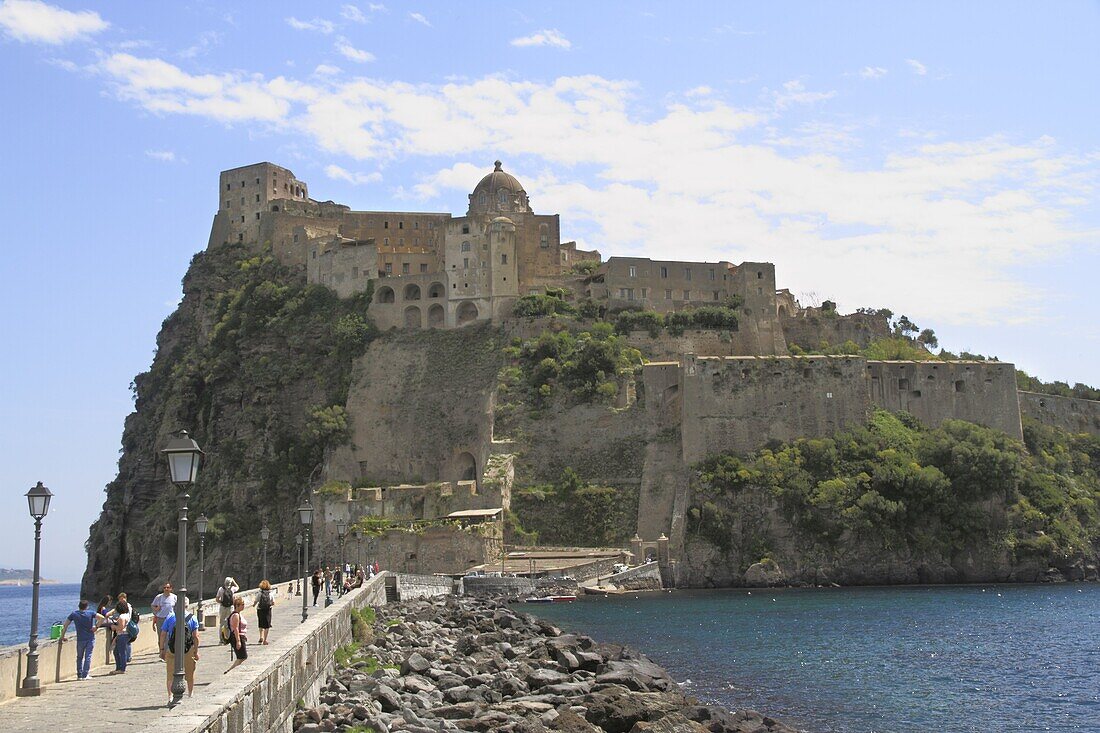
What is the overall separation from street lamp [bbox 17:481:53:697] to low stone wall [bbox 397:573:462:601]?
27851 mm

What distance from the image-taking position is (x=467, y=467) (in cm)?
6531

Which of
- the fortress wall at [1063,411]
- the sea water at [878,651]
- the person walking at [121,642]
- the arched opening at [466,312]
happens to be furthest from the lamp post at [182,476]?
the fortress wall at [1063,411]

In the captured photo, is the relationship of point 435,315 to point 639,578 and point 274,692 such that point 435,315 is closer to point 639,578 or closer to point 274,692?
point 639,578

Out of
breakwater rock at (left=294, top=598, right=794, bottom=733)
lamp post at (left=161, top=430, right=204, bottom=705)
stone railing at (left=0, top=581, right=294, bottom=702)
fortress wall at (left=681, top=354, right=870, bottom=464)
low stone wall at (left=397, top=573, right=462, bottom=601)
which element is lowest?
breakwater rock at (left=294, top=598, right=794, bottom=733)

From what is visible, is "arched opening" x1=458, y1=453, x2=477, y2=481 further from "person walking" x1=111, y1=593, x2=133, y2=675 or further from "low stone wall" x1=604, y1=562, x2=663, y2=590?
"person walking" x1=111, y1=593, x2=133, y2=675

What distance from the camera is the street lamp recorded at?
50.1 ft

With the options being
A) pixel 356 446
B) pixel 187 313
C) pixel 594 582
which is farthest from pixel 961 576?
pixel 187 313

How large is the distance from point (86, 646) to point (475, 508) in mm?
40670

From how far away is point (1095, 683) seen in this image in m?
27.5

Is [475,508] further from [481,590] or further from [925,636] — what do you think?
[925,636]

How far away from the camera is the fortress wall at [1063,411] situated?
6944 cm

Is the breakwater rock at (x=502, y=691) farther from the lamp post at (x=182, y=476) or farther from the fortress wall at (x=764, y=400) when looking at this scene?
the fortress wall at (x=764, y=400)

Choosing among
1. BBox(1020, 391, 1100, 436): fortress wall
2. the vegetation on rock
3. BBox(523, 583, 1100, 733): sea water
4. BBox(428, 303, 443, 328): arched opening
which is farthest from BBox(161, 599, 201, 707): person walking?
BBox(1020, 391, 1100, 436): fortress wall

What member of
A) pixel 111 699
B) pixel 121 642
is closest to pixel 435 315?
pixel 121 642
